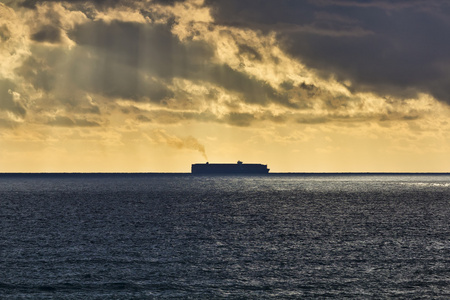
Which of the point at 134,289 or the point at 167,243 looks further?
the point at 167,243

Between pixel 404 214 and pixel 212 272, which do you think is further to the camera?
pixel 404 214

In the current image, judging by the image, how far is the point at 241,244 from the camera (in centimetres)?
5531

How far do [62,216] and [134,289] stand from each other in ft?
182

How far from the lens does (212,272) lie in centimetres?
4106

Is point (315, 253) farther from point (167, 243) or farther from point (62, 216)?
point (62, 216)

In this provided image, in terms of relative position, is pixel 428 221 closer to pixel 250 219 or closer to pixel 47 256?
pixel 250 219

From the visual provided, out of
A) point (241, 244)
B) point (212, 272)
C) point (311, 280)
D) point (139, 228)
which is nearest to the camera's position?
point (311, 280)

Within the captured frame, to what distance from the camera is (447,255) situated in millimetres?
48156

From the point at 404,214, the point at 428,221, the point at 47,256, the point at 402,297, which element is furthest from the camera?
the point at 404,214

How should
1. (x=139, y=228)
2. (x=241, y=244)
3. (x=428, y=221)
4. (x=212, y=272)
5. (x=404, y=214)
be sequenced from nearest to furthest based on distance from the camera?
(x=212, y=272) < (x=241, y=244) < (x=139, y=228) < (x=428, y=221) < (x=404, y=214)

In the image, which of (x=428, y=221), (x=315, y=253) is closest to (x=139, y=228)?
(x=315, y=253)

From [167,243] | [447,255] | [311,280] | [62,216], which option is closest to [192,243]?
[167,243]

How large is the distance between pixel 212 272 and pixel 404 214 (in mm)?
61330

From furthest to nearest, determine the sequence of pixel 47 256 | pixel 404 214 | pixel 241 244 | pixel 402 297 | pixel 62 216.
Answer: pixel 404 214 → pixel 62 216 → pixel 241 244 → pixel 47 256 → pixel 402 297
